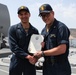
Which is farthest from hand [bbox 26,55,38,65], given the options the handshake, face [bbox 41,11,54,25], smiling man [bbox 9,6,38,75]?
face [bbox 41,11,54,25]

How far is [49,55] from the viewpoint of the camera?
9.22 feet

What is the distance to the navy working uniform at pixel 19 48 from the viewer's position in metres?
3.23

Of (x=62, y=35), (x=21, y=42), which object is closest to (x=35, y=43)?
(x=21, y=42)

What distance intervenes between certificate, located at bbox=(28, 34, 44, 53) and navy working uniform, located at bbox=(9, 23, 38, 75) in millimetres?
159

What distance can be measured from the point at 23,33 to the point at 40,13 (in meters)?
0.50

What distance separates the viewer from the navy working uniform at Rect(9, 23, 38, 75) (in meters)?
3.23

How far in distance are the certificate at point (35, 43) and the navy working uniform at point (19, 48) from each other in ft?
0.52

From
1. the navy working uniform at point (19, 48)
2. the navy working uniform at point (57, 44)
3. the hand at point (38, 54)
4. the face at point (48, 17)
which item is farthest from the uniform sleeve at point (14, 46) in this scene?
the face at point (48, 17)

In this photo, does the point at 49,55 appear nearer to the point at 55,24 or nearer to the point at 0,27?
the point at 55,24

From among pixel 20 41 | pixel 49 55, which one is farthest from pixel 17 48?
pixel 49 55

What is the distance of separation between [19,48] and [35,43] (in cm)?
28

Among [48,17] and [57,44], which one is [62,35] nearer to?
[57,44]

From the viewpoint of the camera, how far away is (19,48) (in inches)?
126

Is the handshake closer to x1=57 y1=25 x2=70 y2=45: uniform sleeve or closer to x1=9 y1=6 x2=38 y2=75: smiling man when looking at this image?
x1=9 y1=6 x2=38 y2=75: smiling man
